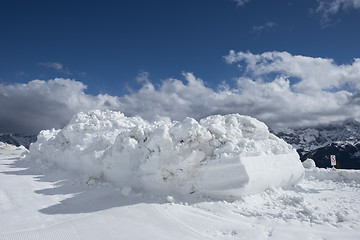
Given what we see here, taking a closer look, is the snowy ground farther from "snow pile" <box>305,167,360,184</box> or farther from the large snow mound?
"snow pile" <box>305,167,360,184</box>

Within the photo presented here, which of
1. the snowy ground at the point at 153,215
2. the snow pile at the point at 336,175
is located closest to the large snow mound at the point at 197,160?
the snowy ground at the point at 153,215

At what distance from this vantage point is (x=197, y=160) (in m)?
9.51

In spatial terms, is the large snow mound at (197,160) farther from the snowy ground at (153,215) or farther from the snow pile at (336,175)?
the snow pile at (336,175)

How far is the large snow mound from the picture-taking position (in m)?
9.07

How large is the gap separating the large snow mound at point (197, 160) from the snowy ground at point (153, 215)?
49cm

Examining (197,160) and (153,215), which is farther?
(197,160)

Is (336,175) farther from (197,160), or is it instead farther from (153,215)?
(153,215)

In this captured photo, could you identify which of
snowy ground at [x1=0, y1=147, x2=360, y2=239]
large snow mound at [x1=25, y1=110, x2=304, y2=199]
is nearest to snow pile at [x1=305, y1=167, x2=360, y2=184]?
large snow mound at [x1=25, y1=110, x2=304, y2=199]

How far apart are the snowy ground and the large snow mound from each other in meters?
0.49

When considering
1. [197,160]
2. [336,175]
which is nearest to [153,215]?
[197,160]

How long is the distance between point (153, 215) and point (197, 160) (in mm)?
2643

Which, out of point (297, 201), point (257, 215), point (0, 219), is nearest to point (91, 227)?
point (0, 219)

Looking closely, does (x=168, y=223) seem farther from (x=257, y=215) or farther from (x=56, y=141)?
(x=56, y=141)

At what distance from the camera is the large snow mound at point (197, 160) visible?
907 centimetres
